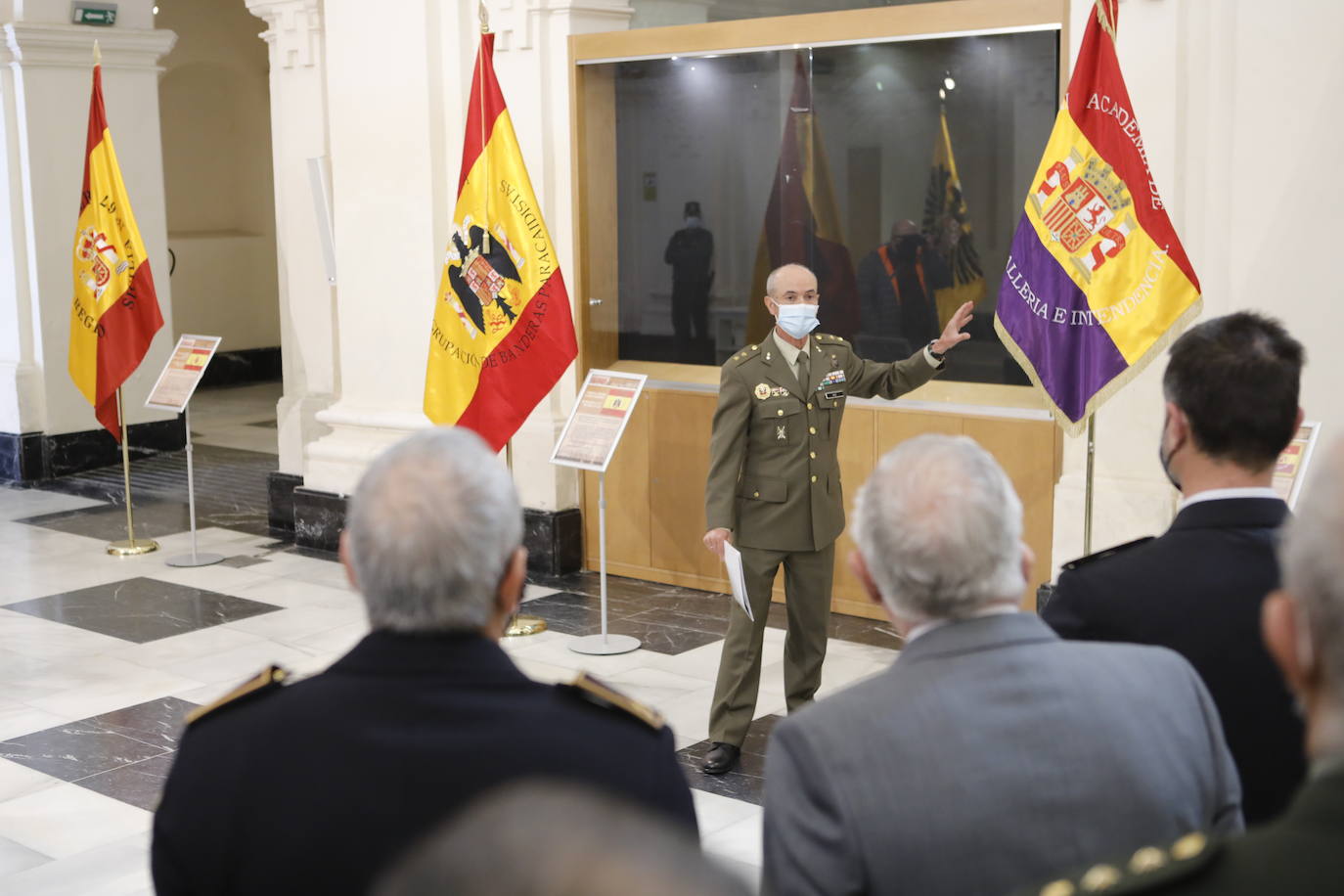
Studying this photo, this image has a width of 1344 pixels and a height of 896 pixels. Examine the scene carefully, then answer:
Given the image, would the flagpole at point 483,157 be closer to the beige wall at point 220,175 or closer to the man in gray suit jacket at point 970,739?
the man in gray suit jacket at point 970,739

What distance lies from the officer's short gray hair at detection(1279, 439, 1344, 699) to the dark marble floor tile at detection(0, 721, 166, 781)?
182 inches

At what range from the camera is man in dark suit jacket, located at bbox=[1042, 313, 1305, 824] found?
7.16 feet

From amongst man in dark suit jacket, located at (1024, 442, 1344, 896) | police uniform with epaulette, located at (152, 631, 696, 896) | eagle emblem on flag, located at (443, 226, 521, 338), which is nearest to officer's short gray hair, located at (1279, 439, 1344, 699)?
man in dark suit jacket, located at (1024, 442, 1344, 896)

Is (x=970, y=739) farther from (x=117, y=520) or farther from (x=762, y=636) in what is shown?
(x=117, y=520)

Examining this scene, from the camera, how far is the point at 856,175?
6.96 meters

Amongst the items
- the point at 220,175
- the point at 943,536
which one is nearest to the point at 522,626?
the point at 943,536

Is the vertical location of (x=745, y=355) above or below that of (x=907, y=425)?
above

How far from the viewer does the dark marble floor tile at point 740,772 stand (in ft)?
15.7

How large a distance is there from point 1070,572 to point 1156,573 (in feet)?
0.44

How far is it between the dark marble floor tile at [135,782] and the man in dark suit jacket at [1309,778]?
418cm

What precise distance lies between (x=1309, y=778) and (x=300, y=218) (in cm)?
807

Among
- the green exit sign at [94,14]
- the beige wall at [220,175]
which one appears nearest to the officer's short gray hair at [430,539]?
the green exit sign at [94,14]

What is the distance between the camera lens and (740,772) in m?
4.96

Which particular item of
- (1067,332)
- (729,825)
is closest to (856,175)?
(1067,332)
